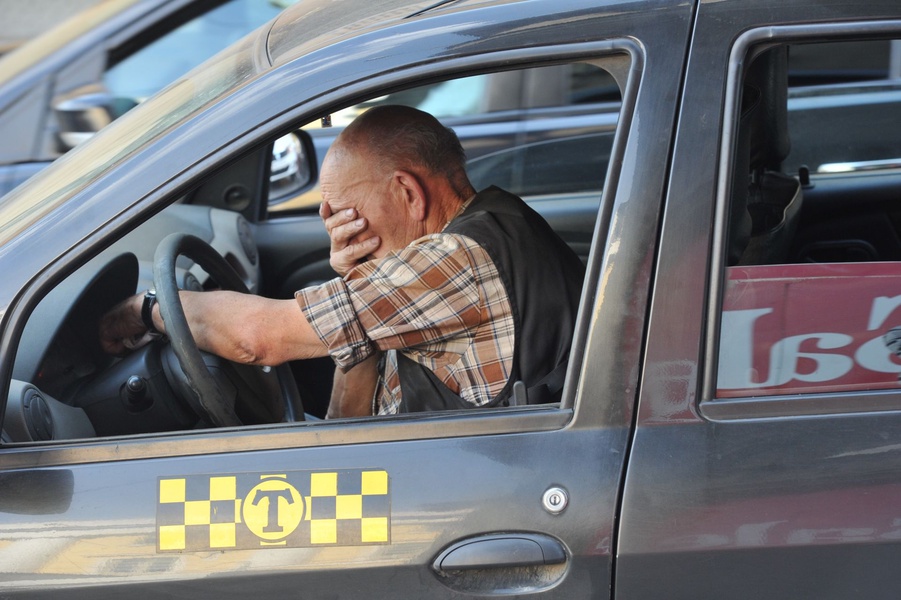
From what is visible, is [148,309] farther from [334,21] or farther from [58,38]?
[58,38]

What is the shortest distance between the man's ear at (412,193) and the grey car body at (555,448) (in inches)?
15.3

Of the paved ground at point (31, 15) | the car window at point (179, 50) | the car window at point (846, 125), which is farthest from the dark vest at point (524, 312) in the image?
the paved ground at point (31, 15)

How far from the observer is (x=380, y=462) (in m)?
1.43

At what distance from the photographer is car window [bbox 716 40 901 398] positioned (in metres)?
1.41

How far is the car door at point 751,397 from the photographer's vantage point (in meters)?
1.35

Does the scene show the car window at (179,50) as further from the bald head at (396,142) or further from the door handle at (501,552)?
the door handle at (501,552)

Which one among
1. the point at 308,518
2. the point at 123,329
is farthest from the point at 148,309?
the point at 308,518

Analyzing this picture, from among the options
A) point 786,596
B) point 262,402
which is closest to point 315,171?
point 262,402

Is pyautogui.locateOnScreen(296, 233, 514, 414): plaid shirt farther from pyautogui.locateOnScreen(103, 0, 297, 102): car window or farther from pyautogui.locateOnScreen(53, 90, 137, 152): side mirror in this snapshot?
pyautogui.locateOnScreen(103, 0, 297, 102): car window

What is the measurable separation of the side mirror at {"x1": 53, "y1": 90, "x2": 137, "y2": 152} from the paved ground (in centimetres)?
458

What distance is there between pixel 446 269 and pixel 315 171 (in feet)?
6.42

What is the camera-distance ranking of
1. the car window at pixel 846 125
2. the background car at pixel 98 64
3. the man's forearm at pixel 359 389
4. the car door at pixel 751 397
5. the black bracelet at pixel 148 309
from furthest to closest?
the background car at pixel 98 64 → the car window at pixel 846 125 → the man's forearm at pixel 359 389 → the black bracelet at pixel 148 309 → the car door at pixel 751 397

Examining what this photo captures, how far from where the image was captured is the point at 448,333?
5.65 ft

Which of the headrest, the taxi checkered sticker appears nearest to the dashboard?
the taxi checkered sticker
